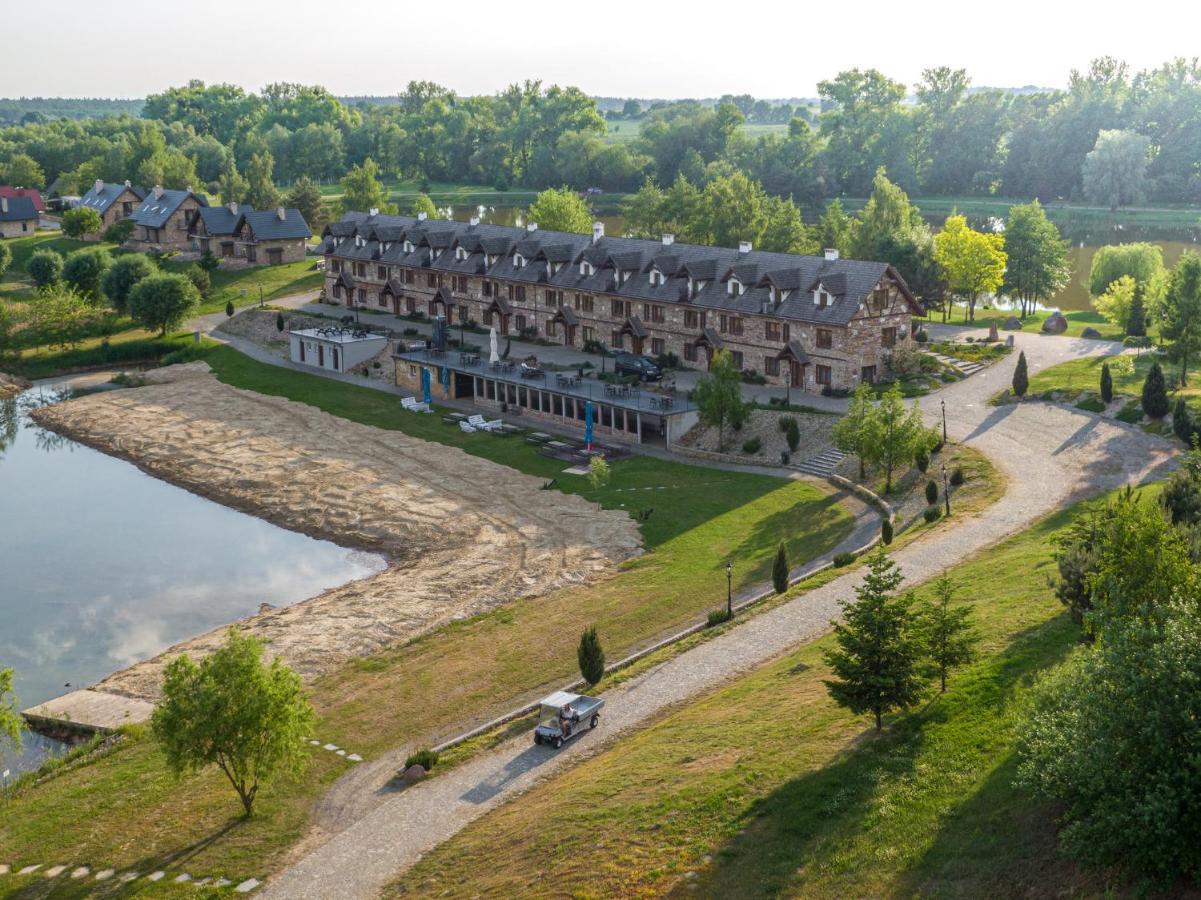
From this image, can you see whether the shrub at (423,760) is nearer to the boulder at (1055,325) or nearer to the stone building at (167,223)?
the boulder at (1055,325)

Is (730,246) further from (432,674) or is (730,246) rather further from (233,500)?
(432,674)

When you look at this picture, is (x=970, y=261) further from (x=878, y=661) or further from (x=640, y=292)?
(x=878, y=661)

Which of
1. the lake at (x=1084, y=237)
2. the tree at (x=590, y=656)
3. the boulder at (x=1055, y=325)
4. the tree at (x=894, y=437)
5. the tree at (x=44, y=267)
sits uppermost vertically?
the tree at (x=44, y=267)

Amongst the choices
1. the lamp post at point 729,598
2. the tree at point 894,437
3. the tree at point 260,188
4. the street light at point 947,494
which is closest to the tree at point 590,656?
the lamp post at point 729,598

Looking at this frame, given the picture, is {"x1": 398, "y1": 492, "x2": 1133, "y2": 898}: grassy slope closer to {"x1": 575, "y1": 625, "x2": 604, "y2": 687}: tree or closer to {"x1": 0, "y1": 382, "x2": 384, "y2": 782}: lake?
{"x1": 575, "y1": 625, "x2": 604, "y2": 687}: tree

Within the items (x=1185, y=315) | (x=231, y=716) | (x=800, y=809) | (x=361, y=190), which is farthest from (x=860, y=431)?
(x=361, y=190)

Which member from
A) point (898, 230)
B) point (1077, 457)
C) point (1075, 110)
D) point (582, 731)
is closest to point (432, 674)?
point (582, 731)

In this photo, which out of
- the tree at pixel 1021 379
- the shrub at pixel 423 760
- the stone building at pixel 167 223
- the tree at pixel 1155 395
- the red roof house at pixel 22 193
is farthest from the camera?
the red roof house at pixel 22 193
